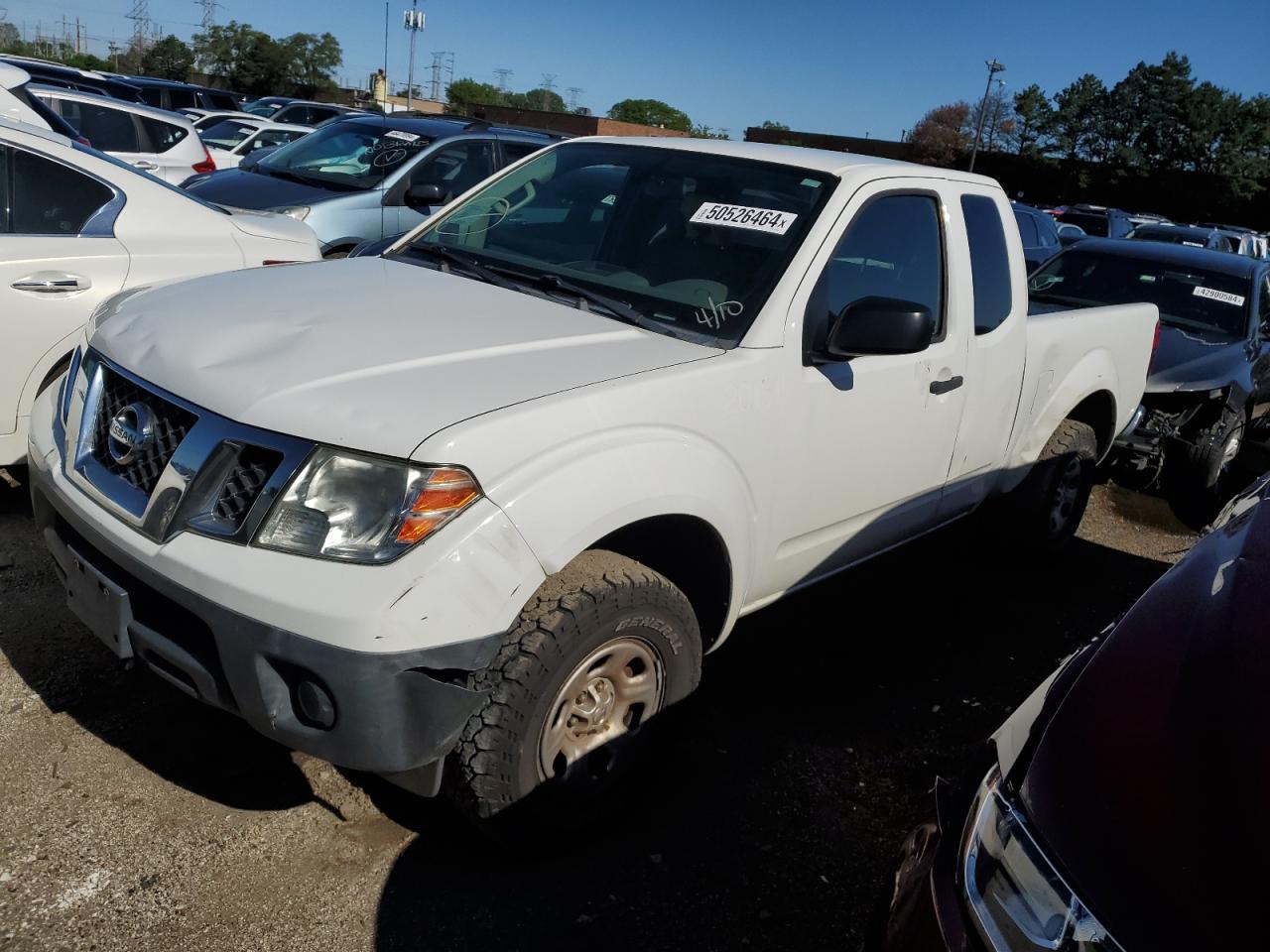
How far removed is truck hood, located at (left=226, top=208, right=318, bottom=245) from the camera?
16.7ft

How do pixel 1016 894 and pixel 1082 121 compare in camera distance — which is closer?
pixel 1016 894

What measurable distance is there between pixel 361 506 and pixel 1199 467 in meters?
6.26

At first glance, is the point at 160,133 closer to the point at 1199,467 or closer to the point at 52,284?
the point at 52,284

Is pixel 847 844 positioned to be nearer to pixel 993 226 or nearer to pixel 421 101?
pixel 993 226

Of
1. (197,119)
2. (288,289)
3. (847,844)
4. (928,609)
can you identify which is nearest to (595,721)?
(847,844)

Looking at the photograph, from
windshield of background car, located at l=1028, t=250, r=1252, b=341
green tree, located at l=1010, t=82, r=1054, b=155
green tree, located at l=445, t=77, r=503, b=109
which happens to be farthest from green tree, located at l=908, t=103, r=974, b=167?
windshield of background car, located at l=1028, t=250, r=1252, b=341

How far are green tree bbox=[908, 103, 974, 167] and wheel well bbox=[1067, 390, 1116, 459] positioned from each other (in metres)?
50.8

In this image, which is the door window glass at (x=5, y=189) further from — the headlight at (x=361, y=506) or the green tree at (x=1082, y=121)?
the green tree at (x=1082, y=121)

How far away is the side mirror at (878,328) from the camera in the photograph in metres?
3.05

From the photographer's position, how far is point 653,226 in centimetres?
354

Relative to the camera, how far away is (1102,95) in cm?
6169

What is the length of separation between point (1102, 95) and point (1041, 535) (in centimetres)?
6638

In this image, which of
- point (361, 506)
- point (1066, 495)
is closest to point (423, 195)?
point (1066, 495)

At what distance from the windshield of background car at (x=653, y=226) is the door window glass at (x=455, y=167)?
15.2ft
